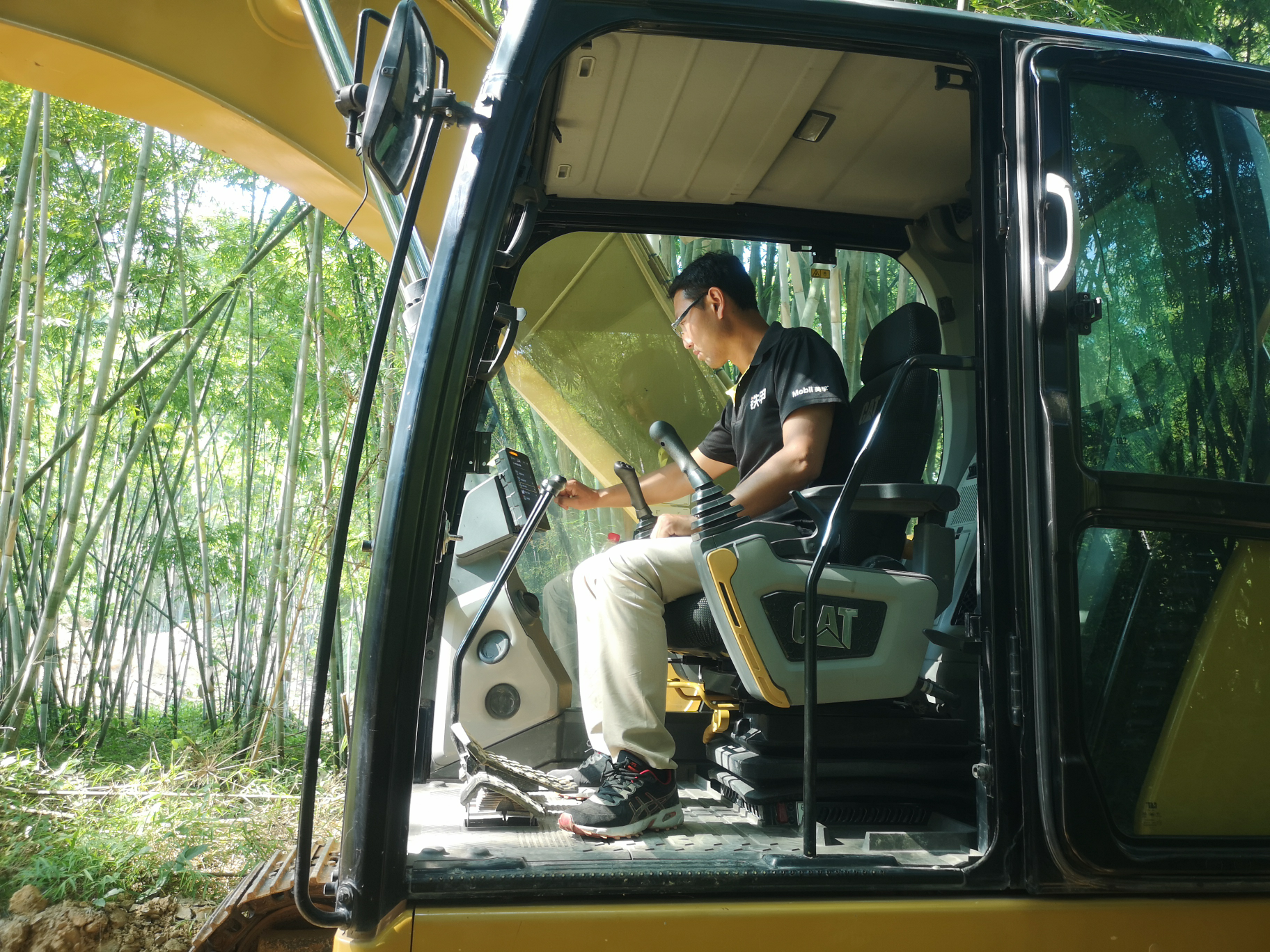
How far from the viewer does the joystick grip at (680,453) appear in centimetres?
134

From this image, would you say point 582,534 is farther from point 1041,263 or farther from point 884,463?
point 1041,263

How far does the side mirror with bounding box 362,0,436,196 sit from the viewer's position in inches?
40.6

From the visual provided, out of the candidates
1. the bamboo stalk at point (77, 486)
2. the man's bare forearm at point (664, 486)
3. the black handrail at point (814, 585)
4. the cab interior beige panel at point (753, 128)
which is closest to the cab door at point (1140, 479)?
the black handrail at point (814, 585)

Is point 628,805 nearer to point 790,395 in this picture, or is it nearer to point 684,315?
point 790,395

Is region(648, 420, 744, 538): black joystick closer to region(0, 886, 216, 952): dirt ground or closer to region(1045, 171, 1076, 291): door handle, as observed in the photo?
region(1045, 171, 1076, 291): door handle

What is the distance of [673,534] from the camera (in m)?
1.85

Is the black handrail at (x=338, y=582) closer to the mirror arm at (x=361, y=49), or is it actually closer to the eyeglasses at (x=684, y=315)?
the mirror arm at (x=361, y=49)

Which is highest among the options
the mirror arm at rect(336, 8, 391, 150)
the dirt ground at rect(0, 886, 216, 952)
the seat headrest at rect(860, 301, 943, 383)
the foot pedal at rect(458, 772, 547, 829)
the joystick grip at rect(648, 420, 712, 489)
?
the mirror arm at rect(336, 8, 391, 150)

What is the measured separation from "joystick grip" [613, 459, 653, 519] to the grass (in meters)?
2.04

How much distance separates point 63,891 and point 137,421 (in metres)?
3.01

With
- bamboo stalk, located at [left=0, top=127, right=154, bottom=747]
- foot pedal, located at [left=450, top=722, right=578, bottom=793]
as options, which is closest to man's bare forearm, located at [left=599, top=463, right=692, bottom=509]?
foot pedal, located at [left=450, top=722, right=578, bottom=793]

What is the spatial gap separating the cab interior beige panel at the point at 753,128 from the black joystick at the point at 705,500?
70 centimetres

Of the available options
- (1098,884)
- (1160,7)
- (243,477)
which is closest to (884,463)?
(1098,884)

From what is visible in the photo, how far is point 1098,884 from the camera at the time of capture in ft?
3.96
